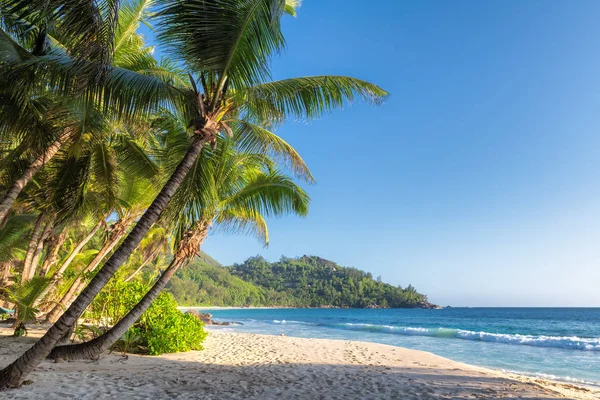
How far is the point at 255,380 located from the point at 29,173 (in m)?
5.32

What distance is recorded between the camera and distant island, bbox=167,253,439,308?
94562 millimetres

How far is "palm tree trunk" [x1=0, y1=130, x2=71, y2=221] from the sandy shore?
255 cm

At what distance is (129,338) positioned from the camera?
818 cm

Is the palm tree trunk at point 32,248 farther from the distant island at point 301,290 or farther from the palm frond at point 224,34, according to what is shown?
the distant island at point 301,290

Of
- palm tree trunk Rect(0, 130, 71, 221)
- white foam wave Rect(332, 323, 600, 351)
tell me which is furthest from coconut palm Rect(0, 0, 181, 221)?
white foam wave Rect(332, 323, 600, 351)

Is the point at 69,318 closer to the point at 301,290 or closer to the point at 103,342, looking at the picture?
the point at 103,342

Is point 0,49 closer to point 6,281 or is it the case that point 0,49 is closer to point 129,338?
point 129,338

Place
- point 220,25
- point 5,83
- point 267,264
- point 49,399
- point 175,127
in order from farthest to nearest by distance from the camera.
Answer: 1. point 267,264
2. point 175,127
3. point 5,83
4. point 220,25
5. point 49,399

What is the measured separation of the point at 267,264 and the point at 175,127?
112 meters

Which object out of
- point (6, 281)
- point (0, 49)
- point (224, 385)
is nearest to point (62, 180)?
point (0, 49)

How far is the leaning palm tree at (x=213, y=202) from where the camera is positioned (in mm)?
6430

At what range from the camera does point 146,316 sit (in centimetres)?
845

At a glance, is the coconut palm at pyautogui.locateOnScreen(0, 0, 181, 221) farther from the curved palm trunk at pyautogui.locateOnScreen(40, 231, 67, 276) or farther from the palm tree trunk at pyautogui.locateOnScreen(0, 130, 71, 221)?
the curved palm trunk at pyautogui.locateOnScreen(40, 231, 67, 276)

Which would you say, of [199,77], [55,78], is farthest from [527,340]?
[55,78]
